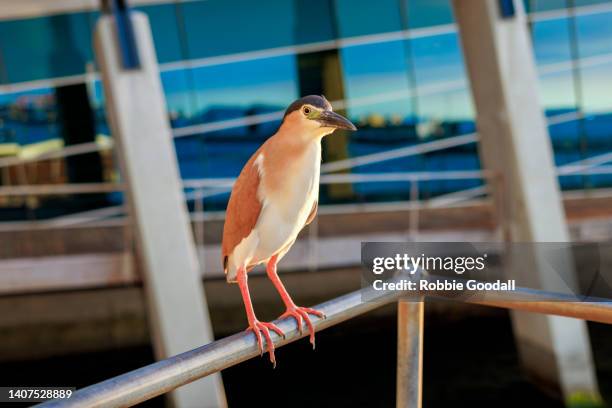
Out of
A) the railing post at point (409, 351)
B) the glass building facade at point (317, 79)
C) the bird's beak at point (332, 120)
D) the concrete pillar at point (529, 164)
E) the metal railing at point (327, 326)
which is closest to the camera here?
the metal railing at point (327, 326)

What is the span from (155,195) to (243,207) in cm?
455

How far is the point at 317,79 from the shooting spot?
10.1 meters

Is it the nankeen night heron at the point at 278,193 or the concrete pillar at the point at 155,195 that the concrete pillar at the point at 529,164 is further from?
the nankeen night heron at the point at 278,193

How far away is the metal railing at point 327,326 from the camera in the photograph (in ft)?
3.07

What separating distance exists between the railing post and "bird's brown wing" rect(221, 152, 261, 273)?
34 centimetres

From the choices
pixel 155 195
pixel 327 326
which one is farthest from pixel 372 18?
pixel 327 326

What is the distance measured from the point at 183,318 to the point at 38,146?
5243 mm

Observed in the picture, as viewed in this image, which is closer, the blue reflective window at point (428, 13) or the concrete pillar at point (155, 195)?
the concrete pillar at point (155, 195)

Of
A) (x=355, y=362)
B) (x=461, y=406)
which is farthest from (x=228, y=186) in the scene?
(x=461, y=406)

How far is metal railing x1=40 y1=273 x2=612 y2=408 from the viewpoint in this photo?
93 cm

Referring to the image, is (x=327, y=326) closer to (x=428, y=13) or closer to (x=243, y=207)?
(x=243, y=207)

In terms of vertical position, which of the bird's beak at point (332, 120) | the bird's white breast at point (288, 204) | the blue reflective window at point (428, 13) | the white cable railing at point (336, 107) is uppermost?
the blue reflective window at point (428, 13)

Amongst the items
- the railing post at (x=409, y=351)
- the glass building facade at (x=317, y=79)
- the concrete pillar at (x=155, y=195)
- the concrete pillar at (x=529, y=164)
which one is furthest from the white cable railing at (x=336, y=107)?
the railing post at (x=409, y=351)

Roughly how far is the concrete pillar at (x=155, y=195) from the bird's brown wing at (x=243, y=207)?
4470 millimetres
